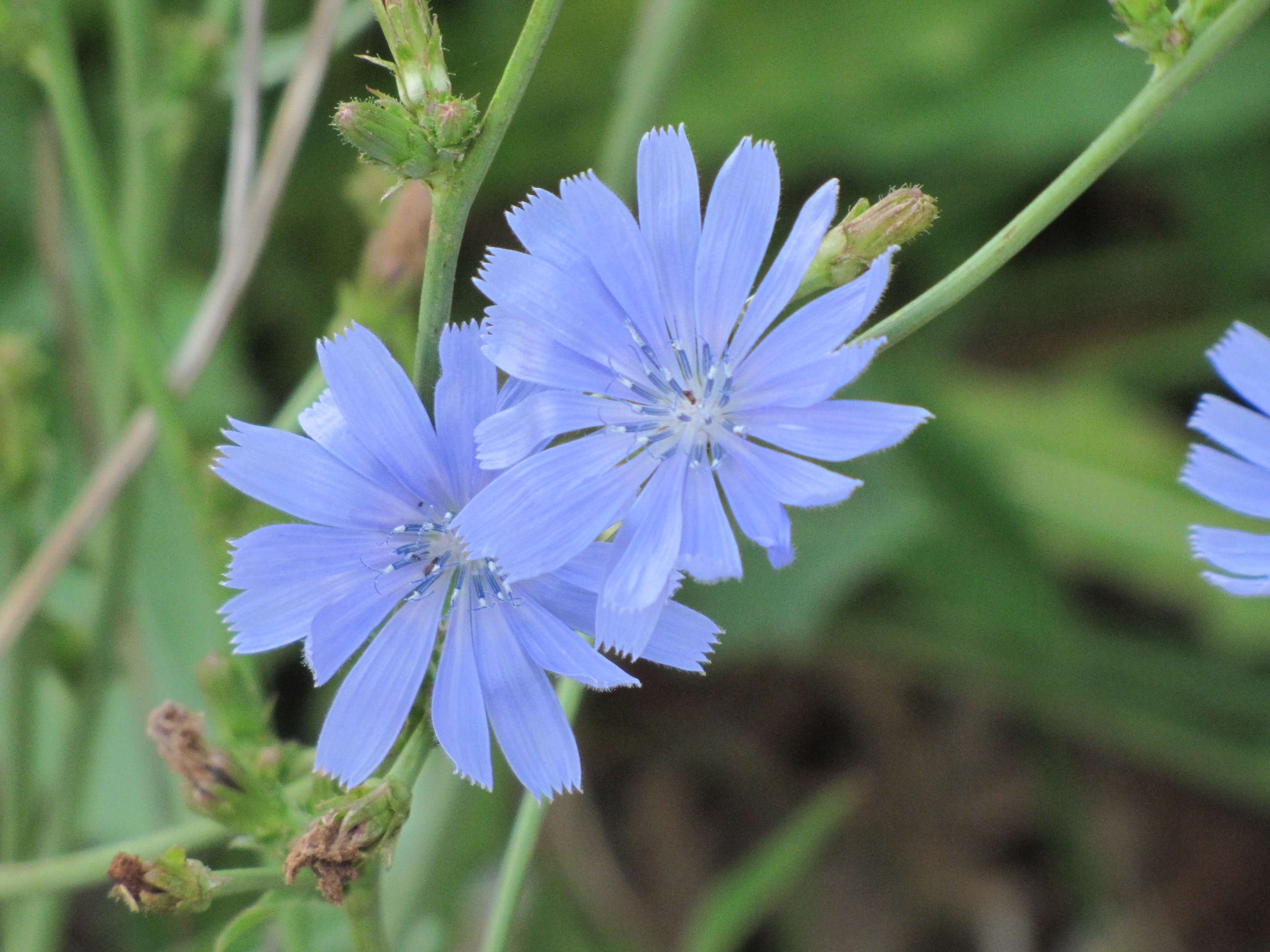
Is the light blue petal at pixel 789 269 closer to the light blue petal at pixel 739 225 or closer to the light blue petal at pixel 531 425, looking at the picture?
the light blue petal at pixel 739 225

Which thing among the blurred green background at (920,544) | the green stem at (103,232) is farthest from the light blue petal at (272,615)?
the blurred green background at (920,544)

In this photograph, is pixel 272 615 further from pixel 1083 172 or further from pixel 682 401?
pixel 1083 172

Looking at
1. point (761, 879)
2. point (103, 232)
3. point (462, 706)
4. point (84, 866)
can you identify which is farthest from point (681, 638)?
point (761, 879)

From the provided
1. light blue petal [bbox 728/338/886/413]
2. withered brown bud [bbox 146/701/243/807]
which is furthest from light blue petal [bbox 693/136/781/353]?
withered brown bud [bbox 146/701/243/807]

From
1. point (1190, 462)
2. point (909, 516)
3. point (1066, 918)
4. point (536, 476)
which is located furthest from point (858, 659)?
→ point (536, 476)

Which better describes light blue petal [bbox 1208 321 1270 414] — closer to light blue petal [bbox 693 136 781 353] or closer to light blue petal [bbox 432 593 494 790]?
light blue petal [bbox 693 136 781 353]

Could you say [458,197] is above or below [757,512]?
above

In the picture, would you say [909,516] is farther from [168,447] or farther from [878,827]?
[168,447]
